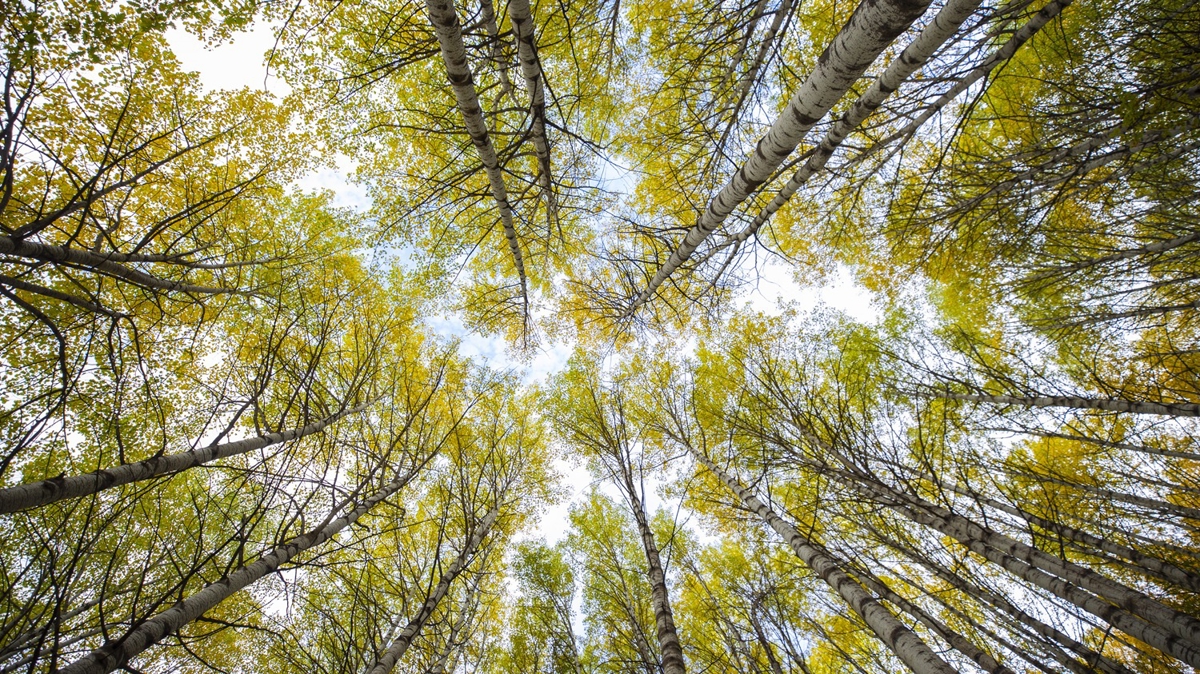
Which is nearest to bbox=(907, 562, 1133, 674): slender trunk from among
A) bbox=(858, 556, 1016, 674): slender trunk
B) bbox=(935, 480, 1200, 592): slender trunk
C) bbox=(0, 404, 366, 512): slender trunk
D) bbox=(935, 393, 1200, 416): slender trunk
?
bbox=(858, 556, 1016, 674): slender trunk

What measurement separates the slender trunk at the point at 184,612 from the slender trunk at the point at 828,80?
9.67 feet

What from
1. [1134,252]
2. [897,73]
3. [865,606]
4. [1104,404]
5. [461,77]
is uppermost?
[461,77]

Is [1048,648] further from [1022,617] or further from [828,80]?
[828,80]

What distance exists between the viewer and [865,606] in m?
2.91

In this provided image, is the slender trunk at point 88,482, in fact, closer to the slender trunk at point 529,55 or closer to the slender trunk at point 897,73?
the slender trunk at point 529,55

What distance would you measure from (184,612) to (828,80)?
397 cm

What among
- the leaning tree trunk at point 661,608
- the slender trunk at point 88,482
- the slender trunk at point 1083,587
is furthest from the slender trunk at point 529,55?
the slender trunk at point 1083,587

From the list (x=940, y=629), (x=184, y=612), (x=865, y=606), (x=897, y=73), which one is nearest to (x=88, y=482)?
(x=184, y=612)

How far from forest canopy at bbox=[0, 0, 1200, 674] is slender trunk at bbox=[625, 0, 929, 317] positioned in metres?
0.02

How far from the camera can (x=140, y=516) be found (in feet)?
21.7

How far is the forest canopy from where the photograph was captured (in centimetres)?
309

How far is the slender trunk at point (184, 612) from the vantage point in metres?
1.75

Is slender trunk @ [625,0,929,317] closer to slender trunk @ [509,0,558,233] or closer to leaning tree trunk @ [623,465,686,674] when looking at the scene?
slender trunk @ [509,0,558,233]

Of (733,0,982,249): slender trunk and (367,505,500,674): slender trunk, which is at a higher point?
(733,0,982,249): slender trunk
